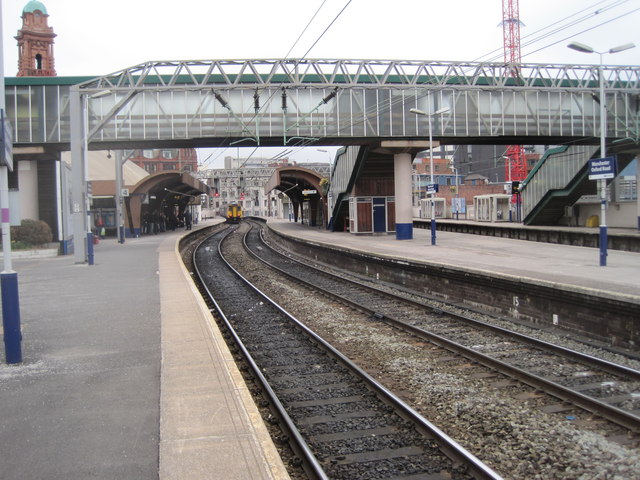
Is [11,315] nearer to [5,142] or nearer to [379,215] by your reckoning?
[5,142]

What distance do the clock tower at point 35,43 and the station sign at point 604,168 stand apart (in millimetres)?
→ 64963

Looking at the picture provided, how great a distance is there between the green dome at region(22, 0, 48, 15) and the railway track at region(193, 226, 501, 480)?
70.6 m

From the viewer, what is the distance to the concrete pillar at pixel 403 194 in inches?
1187

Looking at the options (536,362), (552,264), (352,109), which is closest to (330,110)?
(352,109)

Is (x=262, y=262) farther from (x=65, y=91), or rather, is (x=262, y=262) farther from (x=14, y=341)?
(x=14, y=341)

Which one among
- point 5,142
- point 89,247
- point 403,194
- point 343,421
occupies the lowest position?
point 343,421

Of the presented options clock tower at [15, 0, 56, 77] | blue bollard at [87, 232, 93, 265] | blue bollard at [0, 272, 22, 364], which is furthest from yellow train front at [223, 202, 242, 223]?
blue bollard at [0, 272, 22, 364]

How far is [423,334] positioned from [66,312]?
22.6ft

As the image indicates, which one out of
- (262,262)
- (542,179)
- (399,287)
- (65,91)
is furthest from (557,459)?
(542,179)

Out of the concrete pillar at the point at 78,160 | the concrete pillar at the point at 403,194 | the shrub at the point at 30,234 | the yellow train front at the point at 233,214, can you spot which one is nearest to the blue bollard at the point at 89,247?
the concrete pillar at the point at 78,160

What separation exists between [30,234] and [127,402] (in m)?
24.0

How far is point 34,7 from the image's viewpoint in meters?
67.1

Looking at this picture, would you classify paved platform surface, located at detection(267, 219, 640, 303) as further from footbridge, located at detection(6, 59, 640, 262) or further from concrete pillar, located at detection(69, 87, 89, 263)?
concrete pillar, located at detection(69, 87, 89, 263)

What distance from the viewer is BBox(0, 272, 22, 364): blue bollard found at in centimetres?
701
